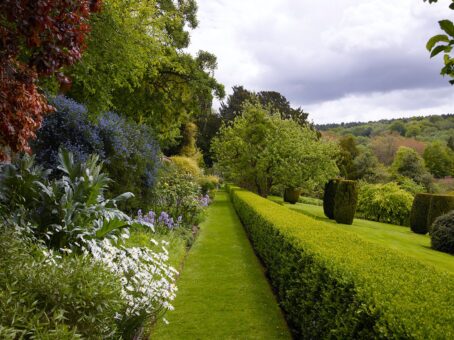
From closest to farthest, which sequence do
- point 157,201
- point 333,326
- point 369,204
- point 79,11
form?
point 79,11 < point 333,326 < point 157,201 < point 369,204

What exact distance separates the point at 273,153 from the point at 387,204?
23.6 ft

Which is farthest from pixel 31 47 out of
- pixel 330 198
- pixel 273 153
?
pixel 273 153

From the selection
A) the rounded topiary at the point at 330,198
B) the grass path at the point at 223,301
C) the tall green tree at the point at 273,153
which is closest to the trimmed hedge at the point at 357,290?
the grass path at the point at 223,301

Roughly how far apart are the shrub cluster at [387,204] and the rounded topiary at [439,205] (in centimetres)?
422

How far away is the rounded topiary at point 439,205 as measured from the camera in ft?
53.1

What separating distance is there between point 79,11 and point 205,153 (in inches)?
1387

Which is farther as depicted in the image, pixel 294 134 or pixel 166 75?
pixel 294 134

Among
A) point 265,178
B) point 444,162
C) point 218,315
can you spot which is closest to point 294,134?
point 265,178

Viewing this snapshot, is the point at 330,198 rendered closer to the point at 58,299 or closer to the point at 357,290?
the point at 357,290

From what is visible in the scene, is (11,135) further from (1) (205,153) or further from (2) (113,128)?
(1) (205,153)

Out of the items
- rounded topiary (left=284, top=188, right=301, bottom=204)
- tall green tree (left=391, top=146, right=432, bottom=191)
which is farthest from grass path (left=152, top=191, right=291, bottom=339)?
tall green tree (left=391, top=146, right=432, bottom=191)

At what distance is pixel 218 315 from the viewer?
5.30m

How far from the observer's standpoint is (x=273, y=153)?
22016 mm

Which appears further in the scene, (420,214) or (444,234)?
(420,214)
